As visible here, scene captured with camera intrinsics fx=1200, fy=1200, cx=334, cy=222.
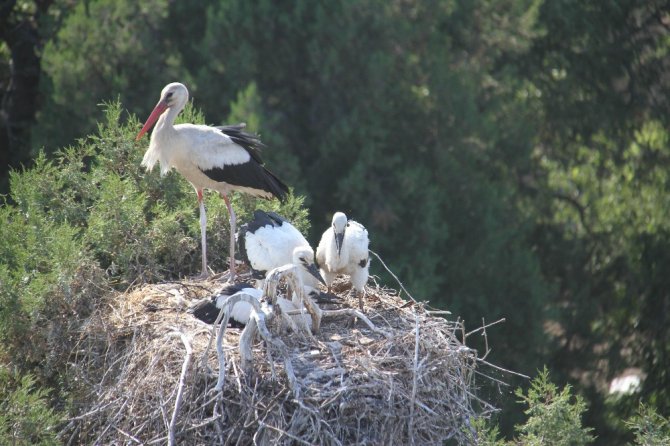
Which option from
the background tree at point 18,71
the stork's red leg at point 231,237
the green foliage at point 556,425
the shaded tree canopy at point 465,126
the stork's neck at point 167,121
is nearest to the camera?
the green foliage at point 556,425

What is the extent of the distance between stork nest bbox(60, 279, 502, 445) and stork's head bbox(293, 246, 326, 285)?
43 cm

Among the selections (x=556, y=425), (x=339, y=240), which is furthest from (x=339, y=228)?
(x=556, y=425)

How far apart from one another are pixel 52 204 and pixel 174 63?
636 cm

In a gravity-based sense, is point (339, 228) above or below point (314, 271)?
above

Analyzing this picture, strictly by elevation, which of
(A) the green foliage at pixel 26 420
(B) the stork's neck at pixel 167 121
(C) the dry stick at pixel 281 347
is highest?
(B) the stork's neck at pixel 167 121

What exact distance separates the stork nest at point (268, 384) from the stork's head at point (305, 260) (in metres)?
0.43

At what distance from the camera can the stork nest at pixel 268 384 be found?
755 cm

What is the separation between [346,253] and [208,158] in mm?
1580

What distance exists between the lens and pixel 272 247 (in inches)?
361

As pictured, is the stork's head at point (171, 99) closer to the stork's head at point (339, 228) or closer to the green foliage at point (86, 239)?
the green foliage at point (86, 239)

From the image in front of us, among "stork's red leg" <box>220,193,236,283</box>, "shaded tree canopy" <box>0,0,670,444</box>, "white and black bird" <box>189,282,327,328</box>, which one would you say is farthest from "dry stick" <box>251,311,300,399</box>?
"shaded tree canopy" <box>0,0,670,444</box>

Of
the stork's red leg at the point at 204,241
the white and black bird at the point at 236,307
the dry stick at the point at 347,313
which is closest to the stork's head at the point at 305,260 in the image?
the white and black bird at the point at 236,307

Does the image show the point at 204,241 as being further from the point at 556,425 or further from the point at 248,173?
the point at 556,425

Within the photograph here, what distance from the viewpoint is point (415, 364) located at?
7.98 meters
